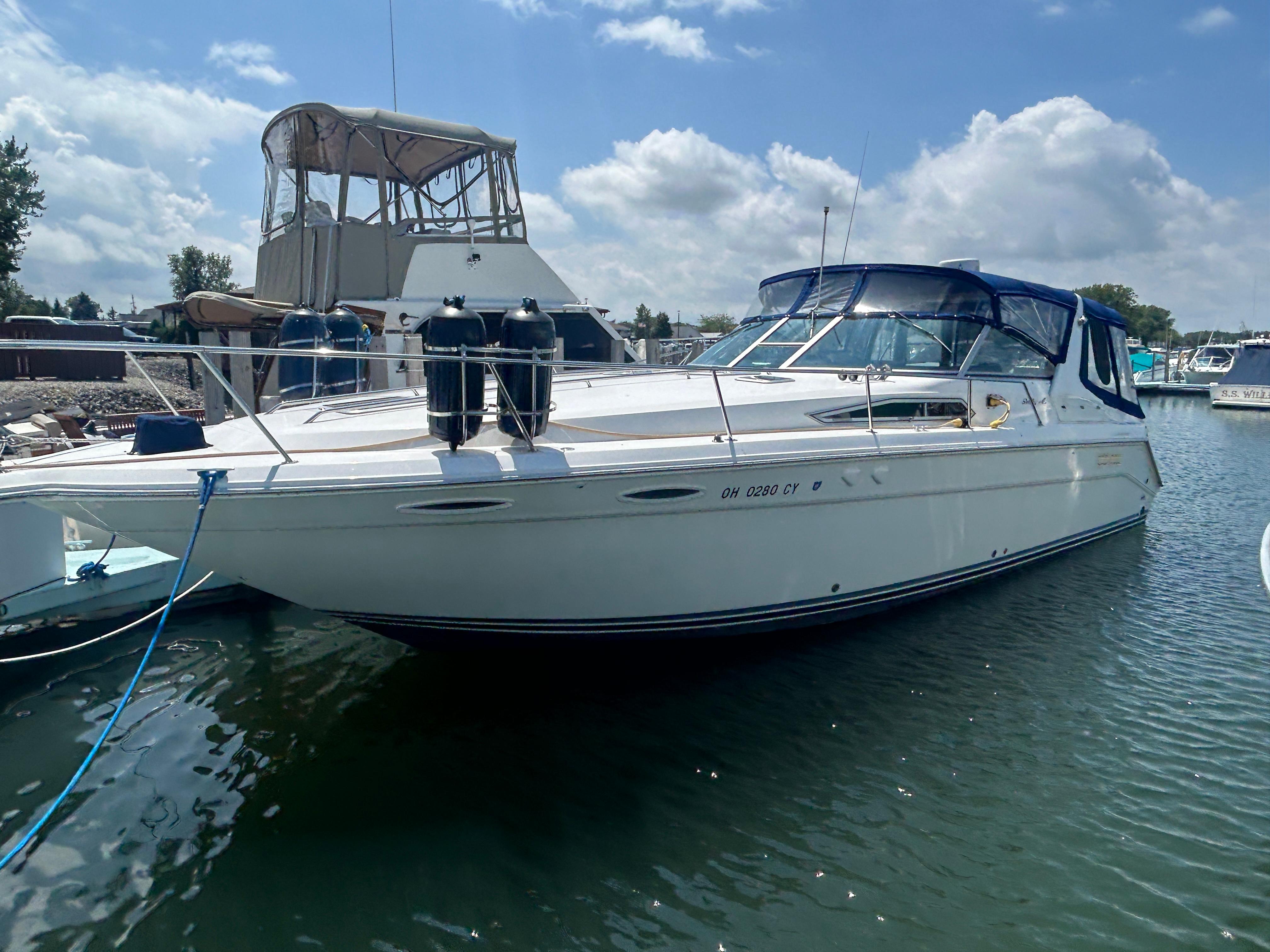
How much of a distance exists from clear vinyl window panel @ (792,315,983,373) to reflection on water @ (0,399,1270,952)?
208cm

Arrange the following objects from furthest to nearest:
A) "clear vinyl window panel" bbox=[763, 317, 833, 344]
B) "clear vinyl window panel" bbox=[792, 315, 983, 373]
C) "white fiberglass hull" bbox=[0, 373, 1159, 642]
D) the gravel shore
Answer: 1. the gravel shore
2. "clear vinyl window panel" bbox=[763, 317, 833, 344]
3. "clear vinyl window panel" bbox=[792, 315, 983, 373]
4. "white fiberglass hull" bbox=[0, 373, 1159, 642]

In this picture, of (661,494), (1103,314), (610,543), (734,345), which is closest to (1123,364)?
(1103,314)

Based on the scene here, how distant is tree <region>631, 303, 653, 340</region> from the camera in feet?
126

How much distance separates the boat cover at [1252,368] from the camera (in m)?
33.2

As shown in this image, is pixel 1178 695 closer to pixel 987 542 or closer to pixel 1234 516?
pixel 987 542

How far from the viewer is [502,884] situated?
11.0 ft

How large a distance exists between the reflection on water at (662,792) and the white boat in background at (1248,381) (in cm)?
3166

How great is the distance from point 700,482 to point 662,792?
1.70 meters

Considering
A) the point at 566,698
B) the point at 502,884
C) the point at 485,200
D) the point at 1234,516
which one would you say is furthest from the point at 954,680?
the point at 485,200

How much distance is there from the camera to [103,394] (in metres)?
18.3

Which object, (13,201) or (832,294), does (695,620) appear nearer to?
(832,294)

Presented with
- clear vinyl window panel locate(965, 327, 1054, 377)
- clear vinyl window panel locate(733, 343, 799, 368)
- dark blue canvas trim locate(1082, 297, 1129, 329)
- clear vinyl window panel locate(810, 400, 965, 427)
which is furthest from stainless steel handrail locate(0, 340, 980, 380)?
dark blue canvas trim locate(1082, 297, 1129, 329)

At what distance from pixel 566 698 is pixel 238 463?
227 centimetres

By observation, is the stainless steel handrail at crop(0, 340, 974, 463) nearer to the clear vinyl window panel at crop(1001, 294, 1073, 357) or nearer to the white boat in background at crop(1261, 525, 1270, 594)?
the clear vinyl window panel at crop(1001, 294, 1073, 357)
